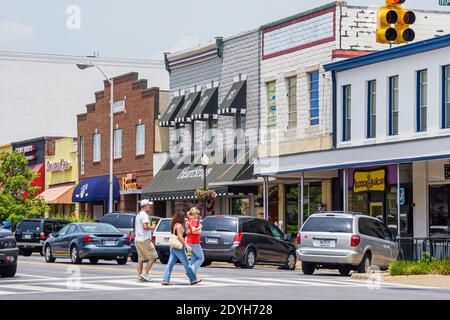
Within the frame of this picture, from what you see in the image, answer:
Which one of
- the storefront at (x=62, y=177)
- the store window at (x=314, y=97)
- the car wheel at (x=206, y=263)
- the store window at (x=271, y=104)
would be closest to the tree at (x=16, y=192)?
the storefront at (x=62, y=177)

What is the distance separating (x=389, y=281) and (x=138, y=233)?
20.3 feet

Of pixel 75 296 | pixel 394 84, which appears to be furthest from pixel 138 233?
pixel 394 84

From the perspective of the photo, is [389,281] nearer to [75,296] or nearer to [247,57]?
[75,296]

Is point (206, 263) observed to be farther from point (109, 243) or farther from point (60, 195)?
point (60, 195)

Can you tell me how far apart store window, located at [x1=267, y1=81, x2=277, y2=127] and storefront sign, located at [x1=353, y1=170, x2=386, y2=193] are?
6863mm

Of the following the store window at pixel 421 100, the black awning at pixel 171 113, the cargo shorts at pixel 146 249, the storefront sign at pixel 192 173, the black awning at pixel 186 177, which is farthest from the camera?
the black awning at pixel 171 113

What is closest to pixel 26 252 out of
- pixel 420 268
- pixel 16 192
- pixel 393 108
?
pixel 16 192

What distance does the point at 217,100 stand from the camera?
Result: 52.3 metres

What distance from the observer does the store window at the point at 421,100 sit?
3828 cm

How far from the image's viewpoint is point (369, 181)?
40.9 meters

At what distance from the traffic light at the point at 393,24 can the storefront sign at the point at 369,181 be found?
17.1 metres

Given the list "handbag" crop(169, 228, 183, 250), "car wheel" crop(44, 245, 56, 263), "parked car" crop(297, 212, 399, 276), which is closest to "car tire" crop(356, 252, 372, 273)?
"parked car" crop(297, 212, 399, 276)

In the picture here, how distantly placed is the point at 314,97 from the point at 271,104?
138 inches

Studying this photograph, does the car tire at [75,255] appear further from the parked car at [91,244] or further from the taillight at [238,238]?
the taillight at [238,238]
